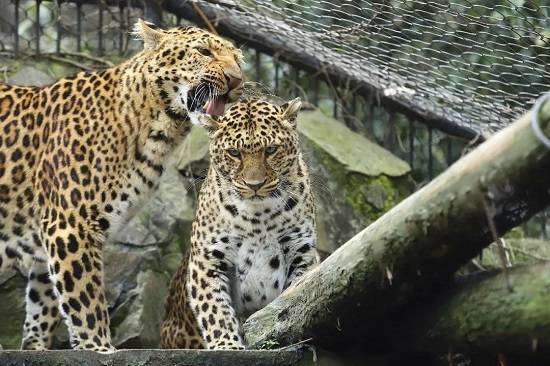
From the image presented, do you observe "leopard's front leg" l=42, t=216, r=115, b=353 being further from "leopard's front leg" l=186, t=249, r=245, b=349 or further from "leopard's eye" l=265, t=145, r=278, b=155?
"leopard's eye" l=265, t=145, r=278, b=155

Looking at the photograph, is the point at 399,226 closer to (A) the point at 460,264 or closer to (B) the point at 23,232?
(A) the point at 460,264

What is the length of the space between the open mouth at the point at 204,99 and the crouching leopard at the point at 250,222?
0.49 feet

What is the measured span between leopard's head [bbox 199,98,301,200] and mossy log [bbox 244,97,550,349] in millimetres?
1536

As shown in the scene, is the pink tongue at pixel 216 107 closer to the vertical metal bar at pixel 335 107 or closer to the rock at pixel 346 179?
the rock at pixel 346 179

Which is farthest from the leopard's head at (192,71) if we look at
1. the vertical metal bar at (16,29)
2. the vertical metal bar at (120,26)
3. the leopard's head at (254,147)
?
the vertical metal bar at (16,29)

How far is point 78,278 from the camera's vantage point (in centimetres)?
809

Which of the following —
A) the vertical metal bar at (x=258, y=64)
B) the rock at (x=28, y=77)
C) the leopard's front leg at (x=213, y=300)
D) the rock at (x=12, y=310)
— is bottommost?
the rock at (x=12, y=310)

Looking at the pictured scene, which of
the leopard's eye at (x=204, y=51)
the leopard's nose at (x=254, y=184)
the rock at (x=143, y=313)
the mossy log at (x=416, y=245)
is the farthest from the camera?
the rock at (x=143, y=313)

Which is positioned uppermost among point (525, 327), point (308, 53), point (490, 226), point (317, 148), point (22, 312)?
point (490, 226)

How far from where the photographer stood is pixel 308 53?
11.0 metres

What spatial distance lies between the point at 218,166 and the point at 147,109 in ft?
2.29

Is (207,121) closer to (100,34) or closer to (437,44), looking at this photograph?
(437,44)

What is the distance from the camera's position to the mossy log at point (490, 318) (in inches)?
203

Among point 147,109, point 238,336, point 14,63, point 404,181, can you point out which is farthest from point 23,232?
point 404,181
